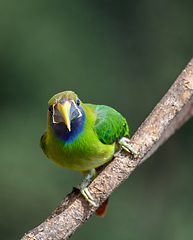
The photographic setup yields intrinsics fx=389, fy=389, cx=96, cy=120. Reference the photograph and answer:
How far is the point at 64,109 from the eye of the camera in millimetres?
2109

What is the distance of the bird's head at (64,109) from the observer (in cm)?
212

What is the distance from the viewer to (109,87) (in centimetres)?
521

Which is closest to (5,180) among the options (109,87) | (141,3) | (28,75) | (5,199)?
(5,199)

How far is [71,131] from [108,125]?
265 millimetres

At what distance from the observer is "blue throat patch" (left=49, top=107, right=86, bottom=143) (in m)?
2.32

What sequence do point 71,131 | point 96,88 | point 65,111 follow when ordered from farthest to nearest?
point 96,88, point 71,131, point 65,111

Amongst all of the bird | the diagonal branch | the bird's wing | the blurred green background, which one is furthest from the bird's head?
the blurred green background

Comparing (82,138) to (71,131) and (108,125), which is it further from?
(108,125)

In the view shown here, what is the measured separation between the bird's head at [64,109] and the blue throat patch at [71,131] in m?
0.03

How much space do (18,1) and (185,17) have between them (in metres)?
2.35

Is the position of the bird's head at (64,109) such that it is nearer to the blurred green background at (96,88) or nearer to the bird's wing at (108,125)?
the bird's wing at (108,125)

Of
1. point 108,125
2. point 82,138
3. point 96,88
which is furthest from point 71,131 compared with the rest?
point 96,88

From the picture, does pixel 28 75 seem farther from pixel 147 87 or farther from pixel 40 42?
pixel 147 87

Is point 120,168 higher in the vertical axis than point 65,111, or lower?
lower
